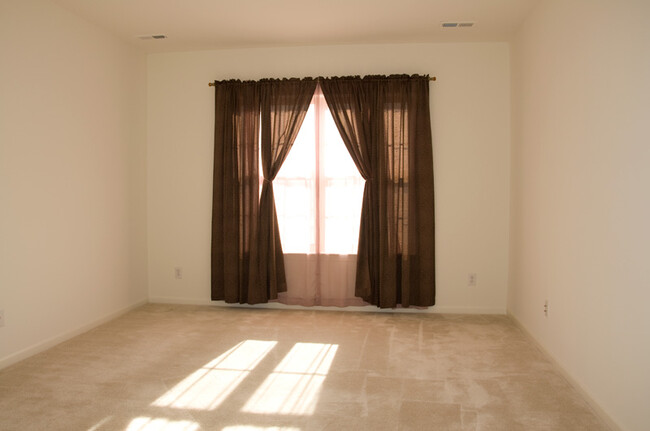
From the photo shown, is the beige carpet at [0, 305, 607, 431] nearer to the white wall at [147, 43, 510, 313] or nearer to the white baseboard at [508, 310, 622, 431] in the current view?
the white baseboard at [508, 310, 622, 431]

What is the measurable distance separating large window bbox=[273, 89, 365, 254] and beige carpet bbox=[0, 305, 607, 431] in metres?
0.90

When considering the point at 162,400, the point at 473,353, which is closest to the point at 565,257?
the point at 473,353

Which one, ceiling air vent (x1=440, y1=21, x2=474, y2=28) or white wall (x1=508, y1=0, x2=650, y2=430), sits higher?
ceiling air vent (x1=440, y1=21, x2=474, y2=28)

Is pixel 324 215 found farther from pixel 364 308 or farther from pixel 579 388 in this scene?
pixel 579 388

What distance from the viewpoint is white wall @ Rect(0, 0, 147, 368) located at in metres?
3.41

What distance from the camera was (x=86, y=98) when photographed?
423 centimetres

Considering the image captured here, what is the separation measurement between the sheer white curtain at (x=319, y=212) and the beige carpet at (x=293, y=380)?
547 mm

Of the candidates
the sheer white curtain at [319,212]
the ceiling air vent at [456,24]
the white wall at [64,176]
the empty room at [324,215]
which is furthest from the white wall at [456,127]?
the white wall at [64,176]

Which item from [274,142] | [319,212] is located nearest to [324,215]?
[319,212]

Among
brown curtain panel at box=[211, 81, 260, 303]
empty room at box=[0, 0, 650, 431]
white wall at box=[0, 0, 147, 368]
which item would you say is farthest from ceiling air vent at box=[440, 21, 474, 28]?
white wall at box=[0, 0, 147, 368]

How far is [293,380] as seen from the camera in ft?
10.3

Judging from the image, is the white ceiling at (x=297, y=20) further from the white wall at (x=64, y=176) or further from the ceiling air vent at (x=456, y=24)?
the white wall at (x=64, y=176)

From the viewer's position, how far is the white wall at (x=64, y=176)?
3414 millimetres

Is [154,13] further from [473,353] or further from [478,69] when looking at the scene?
[473,353]
